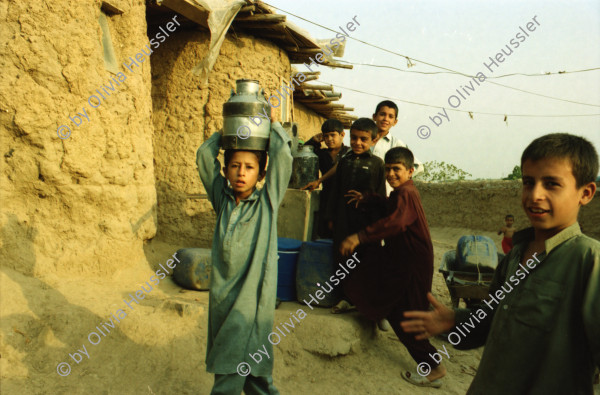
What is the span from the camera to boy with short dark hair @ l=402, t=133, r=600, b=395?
44.9 inches

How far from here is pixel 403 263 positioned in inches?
128

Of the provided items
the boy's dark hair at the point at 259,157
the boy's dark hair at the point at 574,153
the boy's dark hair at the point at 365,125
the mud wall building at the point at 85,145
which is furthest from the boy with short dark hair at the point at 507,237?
the boy's dark hair at the point at 574,153

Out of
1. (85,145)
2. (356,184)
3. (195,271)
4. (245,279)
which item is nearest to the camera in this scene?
(245,279)

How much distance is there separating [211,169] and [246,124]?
0.34 metres

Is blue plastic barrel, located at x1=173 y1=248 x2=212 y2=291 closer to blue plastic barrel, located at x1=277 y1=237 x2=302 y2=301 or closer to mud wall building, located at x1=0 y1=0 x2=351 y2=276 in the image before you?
mud wall building, located at x1=0 y1=0 x2=351 y2=276

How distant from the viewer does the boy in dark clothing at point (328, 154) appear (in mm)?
4013

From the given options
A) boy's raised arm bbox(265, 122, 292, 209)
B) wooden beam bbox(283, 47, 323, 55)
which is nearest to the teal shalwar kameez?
boy's raised arm bbox(265, 122, 292, 209)

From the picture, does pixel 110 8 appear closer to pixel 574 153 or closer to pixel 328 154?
pixel 328 154

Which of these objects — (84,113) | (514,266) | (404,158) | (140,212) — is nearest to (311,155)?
(404,158)

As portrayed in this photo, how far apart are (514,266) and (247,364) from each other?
141 centimetres

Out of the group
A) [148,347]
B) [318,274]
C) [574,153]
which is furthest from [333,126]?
[574,153]

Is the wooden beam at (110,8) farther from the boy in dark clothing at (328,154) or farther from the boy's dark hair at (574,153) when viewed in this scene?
the boy's dark hair at (574,153)

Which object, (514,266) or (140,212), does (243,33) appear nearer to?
(140,212)

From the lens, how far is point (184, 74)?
5.11 meters
